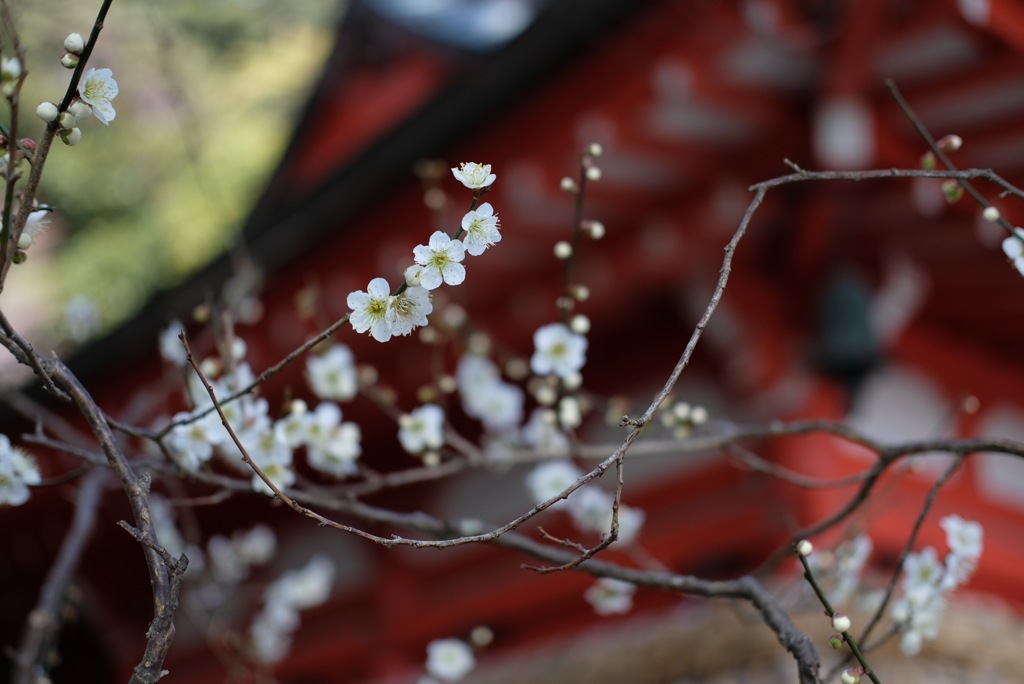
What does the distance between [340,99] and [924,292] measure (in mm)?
3069

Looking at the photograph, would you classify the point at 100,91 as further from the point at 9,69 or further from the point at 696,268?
the point at 696,268

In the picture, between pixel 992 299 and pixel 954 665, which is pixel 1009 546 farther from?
pixel 954 665

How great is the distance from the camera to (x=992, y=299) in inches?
109

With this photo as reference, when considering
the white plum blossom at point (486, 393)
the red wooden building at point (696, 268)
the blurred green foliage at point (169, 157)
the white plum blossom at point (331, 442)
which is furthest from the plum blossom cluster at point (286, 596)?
the blurred green foliage at point (169, 157)

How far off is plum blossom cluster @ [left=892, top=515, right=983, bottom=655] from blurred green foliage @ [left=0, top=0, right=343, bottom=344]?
6.69 m

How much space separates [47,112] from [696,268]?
179 centimetres

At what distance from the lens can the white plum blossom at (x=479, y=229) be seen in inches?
32.7

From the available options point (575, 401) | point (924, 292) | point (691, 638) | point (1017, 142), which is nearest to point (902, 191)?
point (1017, 142)

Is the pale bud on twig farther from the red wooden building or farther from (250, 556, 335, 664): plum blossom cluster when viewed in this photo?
(250, 556, 335, 664): plum blossom cluster

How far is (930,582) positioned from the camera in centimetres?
125

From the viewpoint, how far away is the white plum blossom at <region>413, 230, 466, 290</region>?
0.83m

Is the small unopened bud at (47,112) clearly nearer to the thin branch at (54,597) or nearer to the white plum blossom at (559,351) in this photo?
the white plum blossom at (559,351)

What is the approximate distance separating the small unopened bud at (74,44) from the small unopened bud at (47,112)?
0.05m

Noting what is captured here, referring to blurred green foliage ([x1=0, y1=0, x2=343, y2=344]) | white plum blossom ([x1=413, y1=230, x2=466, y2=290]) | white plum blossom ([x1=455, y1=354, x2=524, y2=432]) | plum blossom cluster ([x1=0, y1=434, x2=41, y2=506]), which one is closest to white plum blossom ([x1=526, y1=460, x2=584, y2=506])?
white plum blossom ([x1=455, y1=354, x2=524, y2=432])
